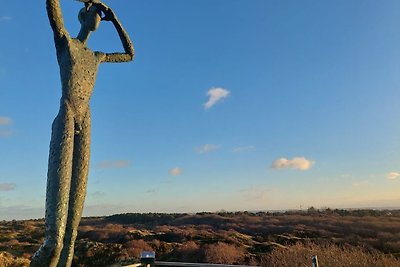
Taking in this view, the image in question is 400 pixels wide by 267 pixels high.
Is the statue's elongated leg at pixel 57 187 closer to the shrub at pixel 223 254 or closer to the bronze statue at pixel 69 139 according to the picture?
the bronze statue at pixel 69 139

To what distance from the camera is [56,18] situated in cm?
384

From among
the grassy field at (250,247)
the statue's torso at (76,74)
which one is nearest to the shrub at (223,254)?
the grassy field at (250,247)

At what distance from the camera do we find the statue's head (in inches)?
167

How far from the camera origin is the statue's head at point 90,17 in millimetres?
4250

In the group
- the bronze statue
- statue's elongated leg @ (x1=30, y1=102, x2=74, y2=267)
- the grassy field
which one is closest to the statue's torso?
the bronze statue

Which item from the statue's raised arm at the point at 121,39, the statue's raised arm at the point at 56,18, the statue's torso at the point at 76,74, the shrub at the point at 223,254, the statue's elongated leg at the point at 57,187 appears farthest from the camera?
the shrub at the point at 223,254

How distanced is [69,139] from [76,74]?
684 mm

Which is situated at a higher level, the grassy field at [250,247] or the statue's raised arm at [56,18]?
the statue's raised arm at [56,18]

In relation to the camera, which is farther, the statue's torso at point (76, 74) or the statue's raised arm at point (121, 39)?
the statue's raised arm at point (121, 39)

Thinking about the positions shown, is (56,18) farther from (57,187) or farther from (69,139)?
(57,187)

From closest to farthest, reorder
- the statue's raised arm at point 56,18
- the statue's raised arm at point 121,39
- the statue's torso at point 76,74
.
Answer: the statue's raised arm at point 56,18
the statue's torso at point 76,74
the statue's raised arm at point 121,39

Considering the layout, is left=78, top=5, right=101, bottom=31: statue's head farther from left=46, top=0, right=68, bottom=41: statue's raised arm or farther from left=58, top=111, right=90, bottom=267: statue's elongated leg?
left=58, top=111, right=90, bottom=267: statue's elongated leg

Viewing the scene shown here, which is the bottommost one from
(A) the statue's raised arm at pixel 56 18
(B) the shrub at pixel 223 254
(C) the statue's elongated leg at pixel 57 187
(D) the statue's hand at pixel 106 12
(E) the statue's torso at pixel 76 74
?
(B) the shrub at pixel 223 254

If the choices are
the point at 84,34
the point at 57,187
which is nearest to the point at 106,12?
the point at 84,34
